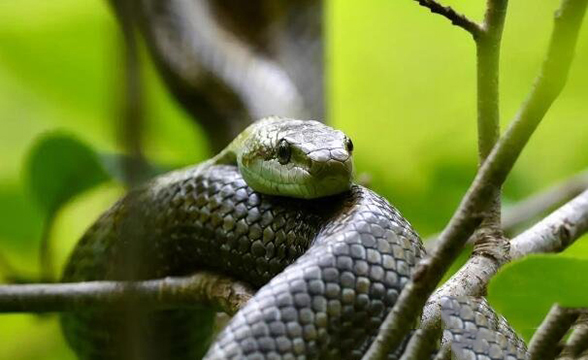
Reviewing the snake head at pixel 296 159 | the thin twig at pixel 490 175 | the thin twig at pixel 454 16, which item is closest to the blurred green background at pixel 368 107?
the snake head at pixel 296 159

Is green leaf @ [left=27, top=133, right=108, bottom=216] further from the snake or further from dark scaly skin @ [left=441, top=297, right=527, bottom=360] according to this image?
dark scaly skin @ [left=441, top=297, right=527, bottom=360]

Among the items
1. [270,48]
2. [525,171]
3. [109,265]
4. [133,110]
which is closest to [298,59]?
[270,48]

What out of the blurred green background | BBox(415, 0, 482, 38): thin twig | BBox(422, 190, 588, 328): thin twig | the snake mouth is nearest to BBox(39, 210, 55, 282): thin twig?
the blurred green background

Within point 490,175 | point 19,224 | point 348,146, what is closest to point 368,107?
point 19,224

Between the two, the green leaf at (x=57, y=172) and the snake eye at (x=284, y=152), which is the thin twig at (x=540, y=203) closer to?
the snake eye at (x=284, y=152)

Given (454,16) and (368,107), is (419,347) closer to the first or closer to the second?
(454,16)

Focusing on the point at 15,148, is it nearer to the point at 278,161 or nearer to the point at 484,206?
the point at 278,161

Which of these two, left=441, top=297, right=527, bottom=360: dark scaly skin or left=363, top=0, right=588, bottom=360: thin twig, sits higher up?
left=363, top=0, right=588, bottom=360: thin twig
